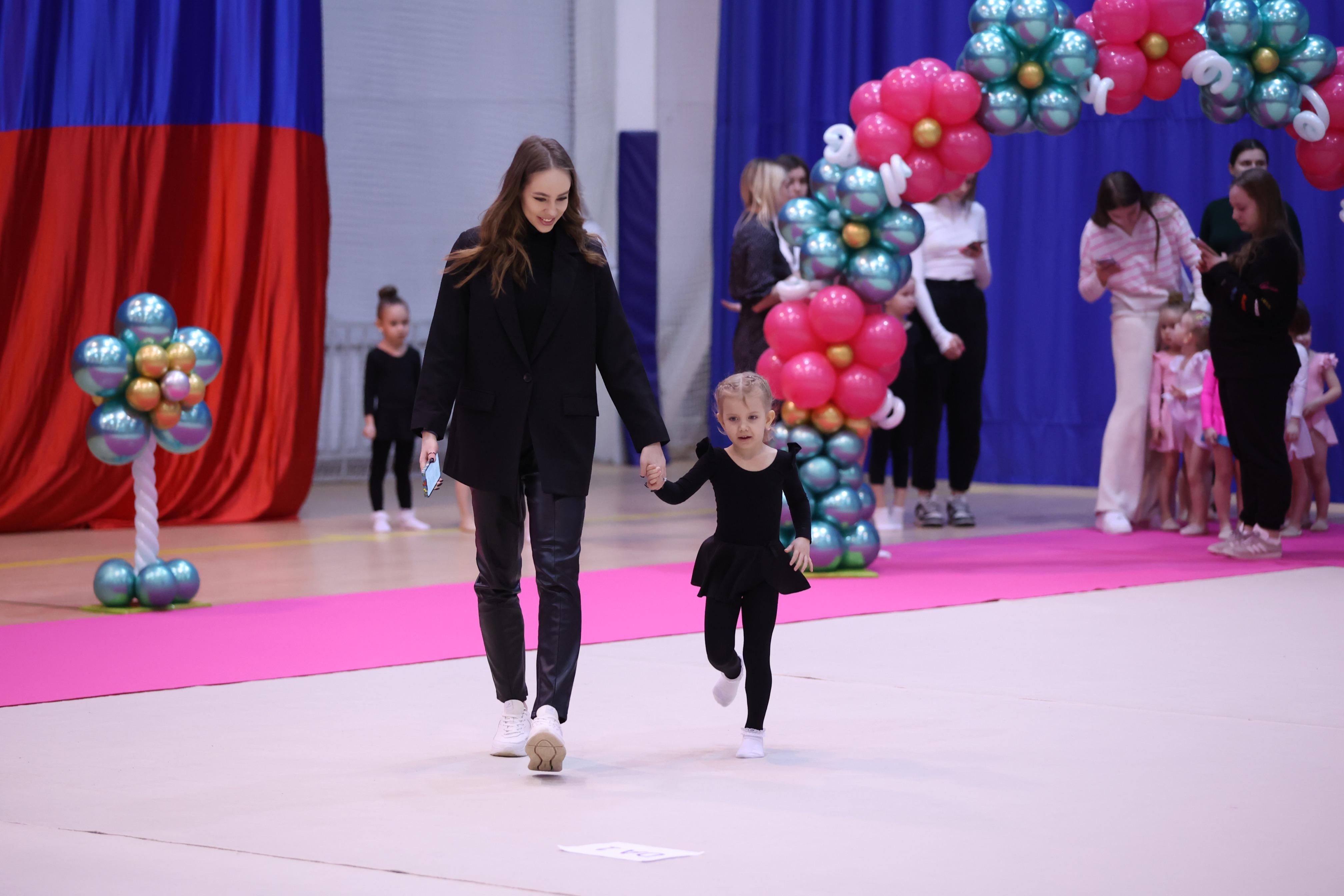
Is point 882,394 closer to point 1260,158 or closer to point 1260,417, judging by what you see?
point 1260,417

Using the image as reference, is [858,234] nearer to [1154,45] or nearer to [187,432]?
[1154,45]

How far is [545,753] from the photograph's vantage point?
3.20 metres

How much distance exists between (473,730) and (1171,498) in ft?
16.5

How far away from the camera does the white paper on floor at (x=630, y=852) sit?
8.55ft

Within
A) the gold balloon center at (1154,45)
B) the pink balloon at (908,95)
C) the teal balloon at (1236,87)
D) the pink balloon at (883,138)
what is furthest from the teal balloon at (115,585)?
the teal balloon at (1236,87)

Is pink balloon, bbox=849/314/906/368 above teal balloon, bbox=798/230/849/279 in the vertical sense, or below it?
below

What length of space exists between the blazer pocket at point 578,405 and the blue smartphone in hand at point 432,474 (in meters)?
0.29

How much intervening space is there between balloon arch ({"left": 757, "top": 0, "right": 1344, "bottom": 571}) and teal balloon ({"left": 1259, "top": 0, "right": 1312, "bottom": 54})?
0.10 m

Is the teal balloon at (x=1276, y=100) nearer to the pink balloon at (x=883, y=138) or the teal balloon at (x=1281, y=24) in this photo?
the teal balloon at (x=1281, y=24)

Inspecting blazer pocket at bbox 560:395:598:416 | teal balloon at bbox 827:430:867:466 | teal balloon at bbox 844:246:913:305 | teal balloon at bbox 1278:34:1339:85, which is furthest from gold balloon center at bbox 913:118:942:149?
blazer pocket at bbox 560:395:598:416

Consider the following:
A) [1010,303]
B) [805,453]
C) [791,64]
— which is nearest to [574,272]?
[805,453]

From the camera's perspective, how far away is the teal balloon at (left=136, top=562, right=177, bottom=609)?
543 cm

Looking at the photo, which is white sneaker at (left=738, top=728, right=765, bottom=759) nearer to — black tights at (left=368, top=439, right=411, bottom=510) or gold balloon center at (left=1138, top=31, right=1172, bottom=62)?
gold balloon center at (left=1138, top=31, right=1172, bottom=62)

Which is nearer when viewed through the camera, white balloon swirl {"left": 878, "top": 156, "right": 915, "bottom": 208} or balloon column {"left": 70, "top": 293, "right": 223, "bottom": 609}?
balloon column {"left": 70, "top": 293, "right": 223, "bottom": 609}
